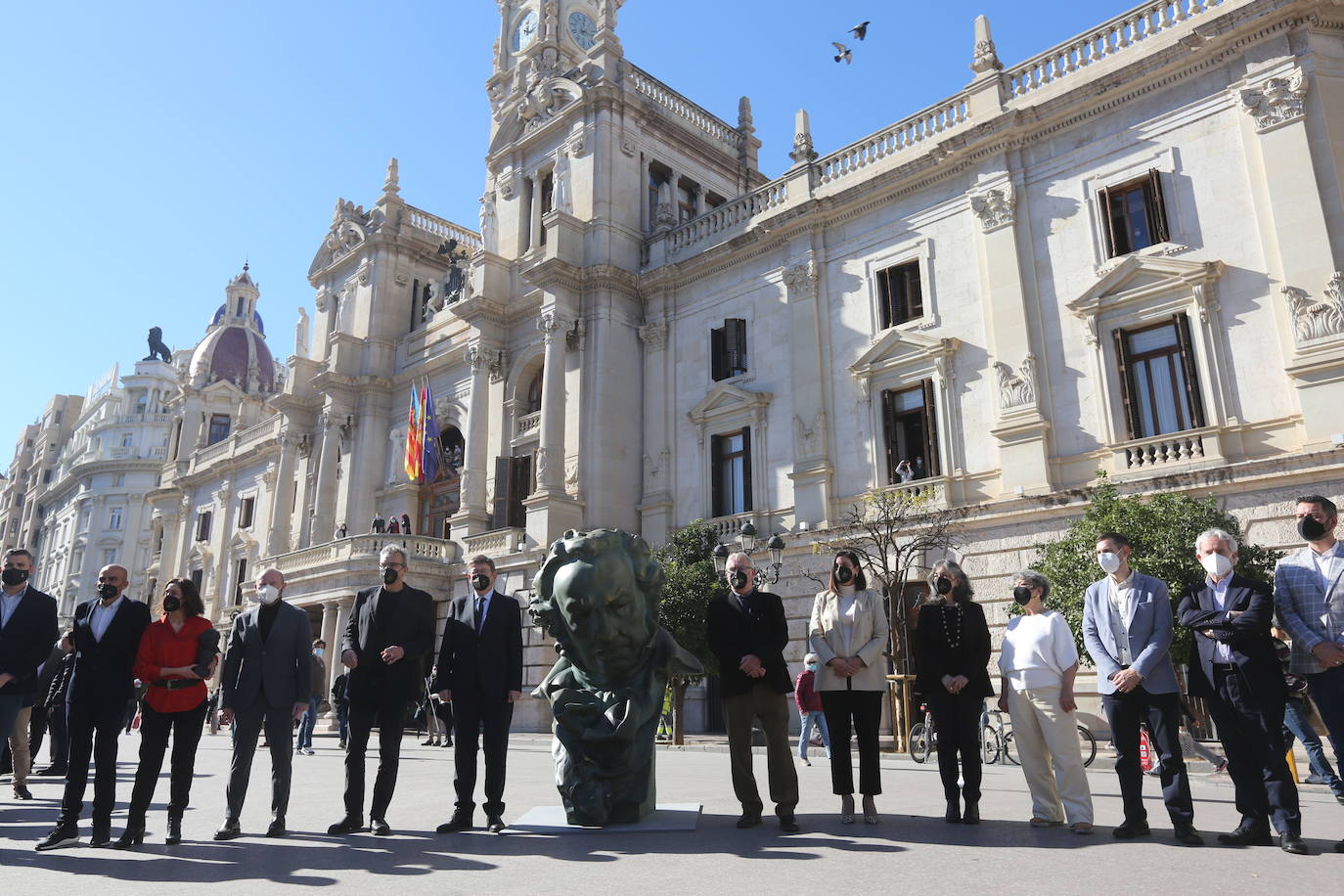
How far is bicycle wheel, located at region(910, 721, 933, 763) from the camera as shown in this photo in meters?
13.1

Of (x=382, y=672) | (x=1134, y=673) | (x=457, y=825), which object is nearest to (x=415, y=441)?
(x=382, y=672)

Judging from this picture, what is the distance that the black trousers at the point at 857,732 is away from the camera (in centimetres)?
656

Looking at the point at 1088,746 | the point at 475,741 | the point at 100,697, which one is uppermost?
the point at 100,697

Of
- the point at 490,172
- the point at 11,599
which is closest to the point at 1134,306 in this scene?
the point at 11,599

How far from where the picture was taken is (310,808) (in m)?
7.94

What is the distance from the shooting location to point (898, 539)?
1862cm

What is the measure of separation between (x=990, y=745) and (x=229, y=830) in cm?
1000

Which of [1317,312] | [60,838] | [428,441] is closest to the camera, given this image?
[60,838]

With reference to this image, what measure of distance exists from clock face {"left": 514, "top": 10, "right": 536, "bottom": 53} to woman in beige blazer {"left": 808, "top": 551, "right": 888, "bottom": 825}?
31.2 metres

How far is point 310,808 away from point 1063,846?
6075mm

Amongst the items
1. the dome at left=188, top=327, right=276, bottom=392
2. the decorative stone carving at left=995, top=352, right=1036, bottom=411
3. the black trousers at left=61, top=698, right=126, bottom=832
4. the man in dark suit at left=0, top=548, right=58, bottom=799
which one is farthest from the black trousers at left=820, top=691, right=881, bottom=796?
the dome at left=188, top=327, right=276, bottom=392

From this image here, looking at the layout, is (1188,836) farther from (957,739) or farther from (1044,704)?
(957,739)

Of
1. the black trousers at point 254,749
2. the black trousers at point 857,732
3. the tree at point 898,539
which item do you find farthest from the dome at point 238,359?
the black trousers at point 857,732

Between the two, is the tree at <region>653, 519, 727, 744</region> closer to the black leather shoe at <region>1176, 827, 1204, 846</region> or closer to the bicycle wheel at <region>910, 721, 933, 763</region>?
the bicycle wheel at <region>910, 721, 933, 763</region>
